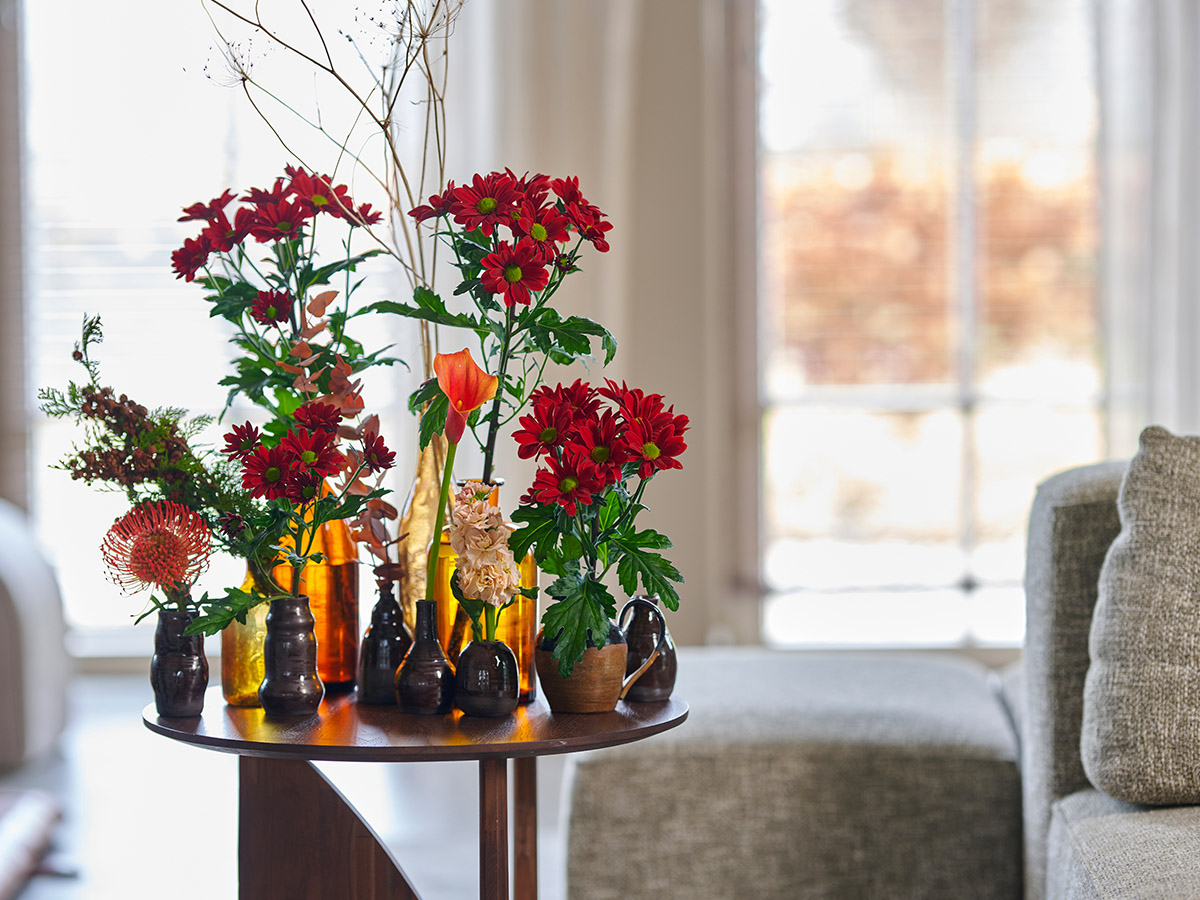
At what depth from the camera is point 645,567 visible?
1061mm

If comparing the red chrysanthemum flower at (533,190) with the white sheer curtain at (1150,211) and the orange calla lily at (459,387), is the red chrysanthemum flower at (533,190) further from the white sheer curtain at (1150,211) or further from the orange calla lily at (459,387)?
the white sheer curtain at (1150,211)

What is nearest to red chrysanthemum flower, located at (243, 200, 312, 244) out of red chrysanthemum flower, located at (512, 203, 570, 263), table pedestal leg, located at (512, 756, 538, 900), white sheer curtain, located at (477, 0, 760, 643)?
red chrysanthemum flower, located at (512, 203, 570, 263)

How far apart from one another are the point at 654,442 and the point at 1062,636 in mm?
754

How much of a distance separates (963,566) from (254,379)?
8.43 ft

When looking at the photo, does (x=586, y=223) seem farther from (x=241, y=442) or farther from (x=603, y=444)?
(x=241, y=442)

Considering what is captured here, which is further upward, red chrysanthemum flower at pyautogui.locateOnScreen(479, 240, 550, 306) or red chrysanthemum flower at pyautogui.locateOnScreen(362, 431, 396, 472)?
red chrysanthemum flower at pyautogui.locateOnScreen(479, 240, 550, 306)

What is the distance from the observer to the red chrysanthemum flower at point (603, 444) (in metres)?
1.02

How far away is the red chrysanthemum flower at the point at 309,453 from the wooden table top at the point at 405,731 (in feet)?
0.78

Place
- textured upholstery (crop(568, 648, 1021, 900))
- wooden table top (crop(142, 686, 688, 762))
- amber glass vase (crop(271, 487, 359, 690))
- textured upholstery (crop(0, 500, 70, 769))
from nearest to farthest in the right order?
wooden table top (crop(142, 686, 688, 762)) → amber glass vase (crop(271, 487, 359, 690)) → textured upholstery (crop(568, 648, 1021, 900)) → textured upholstery (crop(0, 500, 70, 769))

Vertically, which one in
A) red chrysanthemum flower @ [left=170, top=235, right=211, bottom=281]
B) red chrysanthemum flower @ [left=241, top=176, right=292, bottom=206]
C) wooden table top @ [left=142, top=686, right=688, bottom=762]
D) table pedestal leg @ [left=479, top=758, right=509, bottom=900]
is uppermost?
red chrysanthemum flower @ [left=241, top=176, right=292, bottom=206]

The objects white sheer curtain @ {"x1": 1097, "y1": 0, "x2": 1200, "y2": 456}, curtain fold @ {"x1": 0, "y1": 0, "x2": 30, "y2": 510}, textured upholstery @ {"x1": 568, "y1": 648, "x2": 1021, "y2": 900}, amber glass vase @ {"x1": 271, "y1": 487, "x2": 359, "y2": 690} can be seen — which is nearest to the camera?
amber glass vase @ {"x1": 271, "y1": 487, "x2": 359, "y2": 690}

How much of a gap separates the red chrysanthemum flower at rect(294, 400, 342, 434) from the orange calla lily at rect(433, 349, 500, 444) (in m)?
0.11

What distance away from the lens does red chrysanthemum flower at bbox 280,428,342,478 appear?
1033 millimetres

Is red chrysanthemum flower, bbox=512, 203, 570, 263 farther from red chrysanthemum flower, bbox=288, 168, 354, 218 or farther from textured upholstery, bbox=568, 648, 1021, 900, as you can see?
textured upholstery, bbox=568, 648, 1021, 900
